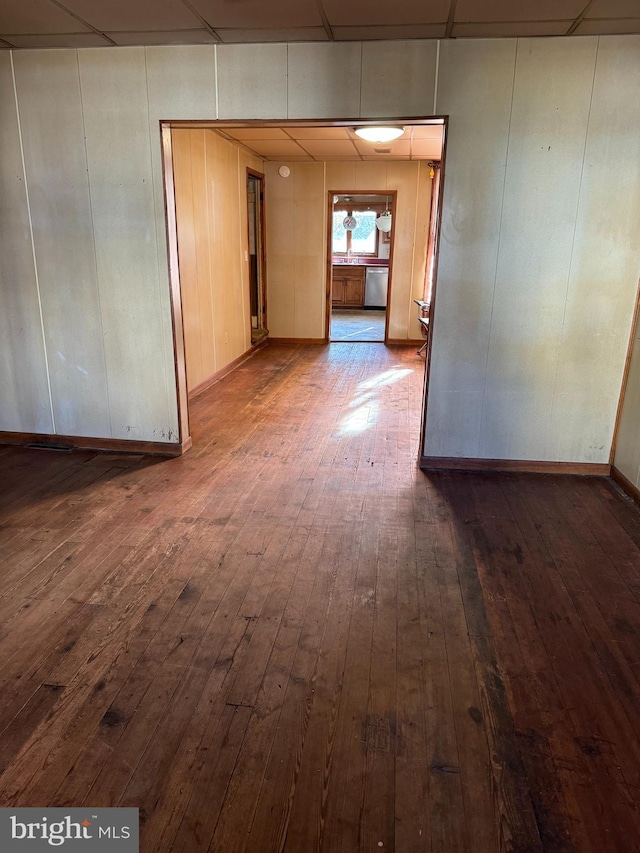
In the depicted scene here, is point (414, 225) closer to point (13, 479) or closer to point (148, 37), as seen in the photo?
point (148, 37)

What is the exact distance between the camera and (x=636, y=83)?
3266mm

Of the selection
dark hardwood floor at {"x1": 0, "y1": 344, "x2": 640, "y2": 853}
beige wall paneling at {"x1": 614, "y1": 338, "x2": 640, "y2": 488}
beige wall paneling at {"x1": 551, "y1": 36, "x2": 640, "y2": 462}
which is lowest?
dark hardwood floor at {"x1": 0, "y1": 344, "x2": 640, "y2": 853}

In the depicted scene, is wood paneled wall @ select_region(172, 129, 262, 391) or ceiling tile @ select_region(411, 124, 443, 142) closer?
wood paneled wall @ select_region(172, 129, 262, 391)

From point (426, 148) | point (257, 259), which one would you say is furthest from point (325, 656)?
point (257, 259)

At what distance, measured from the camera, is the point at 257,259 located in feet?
28.5

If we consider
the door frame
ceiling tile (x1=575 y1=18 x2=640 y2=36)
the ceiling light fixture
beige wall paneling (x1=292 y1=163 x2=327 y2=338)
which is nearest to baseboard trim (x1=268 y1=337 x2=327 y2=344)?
beige wall paneling (x1=292 y1=163 x2=327 y2=338)

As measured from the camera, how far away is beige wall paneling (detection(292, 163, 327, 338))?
27.8 feet

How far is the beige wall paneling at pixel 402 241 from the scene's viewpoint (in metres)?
8.34

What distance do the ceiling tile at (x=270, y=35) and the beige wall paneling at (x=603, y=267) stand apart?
5.37 ft

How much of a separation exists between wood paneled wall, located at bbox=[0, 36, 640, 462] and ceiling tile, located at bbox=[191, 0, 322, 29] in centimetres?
31

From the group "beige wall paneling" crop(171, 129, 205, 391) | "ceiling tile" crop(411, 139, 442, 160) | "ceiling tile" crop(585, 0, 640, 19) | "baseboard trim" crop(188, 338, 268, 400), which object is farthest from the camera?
"ceiling tile" crop(411, 139, 442, 160)

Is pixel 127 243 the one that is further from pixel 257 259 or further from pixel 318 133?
pixel 257 259

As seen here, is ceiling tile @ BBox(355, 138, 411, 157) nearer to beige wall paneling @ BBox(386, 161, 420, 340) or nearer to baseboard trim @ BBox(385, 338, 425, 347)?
beige wall paneling @ BBox(386, 161, 420, 340)

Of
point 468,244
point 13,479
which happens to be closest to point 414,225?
point 468,244
